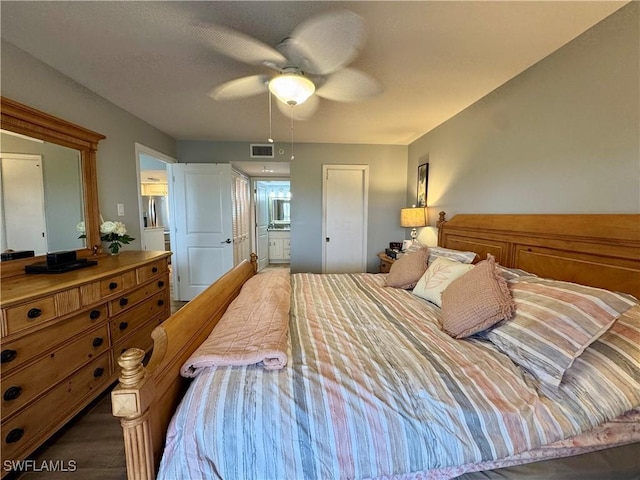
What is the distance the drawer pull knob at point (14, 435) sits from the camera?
1.32 m

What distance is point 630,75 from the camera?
1363mm

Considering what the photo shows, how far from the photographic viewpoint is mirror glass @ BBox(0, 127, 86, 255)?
1708 millimetres

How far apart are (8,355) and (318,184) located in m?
3.62

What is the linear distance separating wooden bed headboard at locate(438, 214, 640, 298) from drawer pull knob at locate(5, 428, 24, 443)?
3086 millimetres

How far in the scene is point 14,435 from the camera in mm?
1342

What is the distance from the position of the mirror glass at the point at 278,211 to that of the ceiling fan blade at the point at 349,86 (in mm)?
5135

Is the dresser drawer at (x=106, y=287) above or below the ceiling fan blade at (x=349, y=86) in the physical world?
below

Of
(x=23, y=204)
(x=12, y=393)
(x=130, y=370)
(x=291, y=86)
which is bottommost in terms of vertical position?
(x=12, y=393)

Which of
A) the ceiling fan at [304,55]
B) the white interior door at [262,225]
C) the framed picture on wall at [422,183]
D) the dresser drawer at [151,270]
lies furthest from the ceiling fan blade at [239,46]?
the white interior door at [262,225]

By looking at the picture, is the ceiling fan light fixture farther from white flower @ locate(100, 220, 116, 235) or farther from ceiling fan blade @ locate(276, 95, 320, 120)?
white flower @ locate(100, 220, 116, 235)

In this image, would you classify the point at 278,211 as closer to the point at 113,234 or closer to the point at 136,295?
the point at 113,234

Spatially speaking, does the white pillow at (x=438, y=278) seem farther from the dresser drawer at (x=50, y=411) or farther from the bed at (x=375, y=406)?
the dresser drawer at (x=50, y=411)

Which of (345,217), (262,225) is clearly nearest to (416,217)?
(345,217)

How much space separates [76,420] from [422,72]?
3.41 metres
